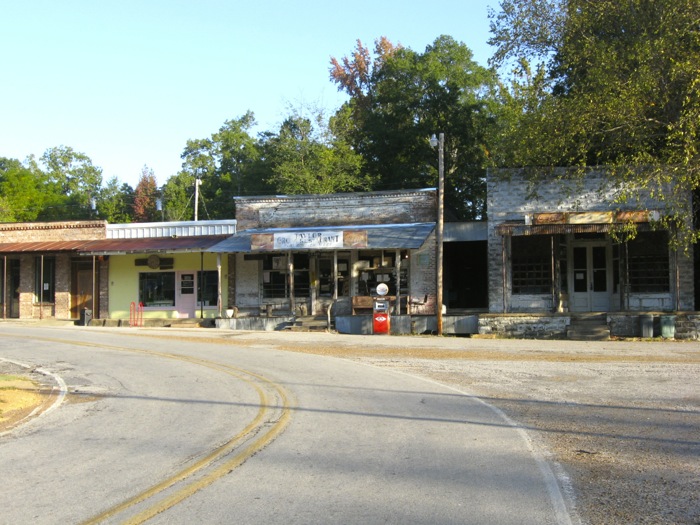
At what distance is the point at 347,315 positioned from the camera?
28.2m

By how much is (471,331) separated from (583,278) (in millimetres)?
5124

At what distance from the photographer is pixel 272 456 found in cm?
768

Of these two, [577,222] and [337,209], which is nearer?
[577,222]

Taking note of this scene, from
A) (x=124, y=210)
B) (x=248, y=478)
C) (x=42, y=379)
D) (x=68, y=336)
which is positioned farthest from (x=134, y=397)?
(x=124, y=210)

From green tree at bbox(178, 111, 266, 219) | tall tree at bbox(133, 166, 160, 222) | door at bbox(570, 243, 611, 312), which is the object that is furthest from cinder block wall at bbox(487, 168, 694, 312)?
tall tree at bbox(133, 166, 160, 222)

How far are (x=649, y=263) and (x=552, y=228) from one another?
4179 millimetres

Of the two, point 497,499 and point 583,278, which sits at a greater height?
point 583,278

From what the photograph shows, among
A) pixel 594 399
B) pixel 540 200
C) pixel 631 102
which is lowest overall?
pixel 594 399

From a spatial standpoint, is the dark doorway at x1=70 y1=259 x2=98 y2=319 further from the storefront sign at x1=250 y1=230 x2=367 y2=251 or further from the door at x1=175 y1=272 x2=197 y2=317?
the storefront sign at x1=250 y1=230 x2=367 y2=251

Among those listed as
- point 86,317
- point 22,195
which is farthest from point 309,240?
point 22,195

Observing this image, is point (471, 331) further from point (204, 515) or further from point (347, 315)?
point (204, 515)

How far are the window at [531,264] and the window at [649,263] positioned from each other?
301 cm

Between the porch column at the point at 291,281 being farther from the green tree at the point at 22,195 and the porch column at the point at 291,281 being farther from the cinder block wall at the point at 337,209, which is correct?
the green tree at the point at 22,195

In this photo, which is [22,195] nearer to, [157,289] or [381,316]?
[157,289]
